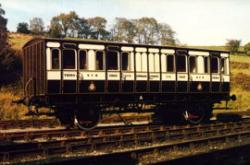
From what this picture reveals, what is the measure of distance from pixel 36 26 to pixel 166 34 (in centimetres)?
2768

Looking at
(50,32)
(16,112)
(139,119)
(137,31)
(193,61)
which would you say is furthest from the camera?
(137,31)

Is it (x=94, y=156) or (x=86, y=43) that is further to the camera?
(x=86, y=43)

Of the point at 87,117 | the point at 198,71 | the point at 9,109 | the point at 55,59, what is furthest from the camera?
the point at 9,109

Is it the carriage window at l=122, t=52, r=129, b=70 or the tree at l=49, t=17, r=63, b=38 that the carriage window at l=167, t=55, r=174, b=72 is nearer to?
the carriage window at l=122, t=52, r=129, b=70

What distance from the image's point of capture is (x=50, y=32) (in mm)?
72312

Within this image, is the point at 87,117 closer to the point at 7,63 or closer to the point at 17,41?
the point at 7,63

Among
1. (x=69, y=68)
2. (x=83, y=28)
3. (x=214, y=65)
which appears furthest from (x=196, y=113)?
(x=83, y=28)

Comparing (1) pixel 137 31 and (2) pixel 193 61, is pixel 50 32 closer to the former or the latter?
(1) pixel 137 31

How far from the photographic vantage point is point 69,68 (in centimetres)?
1648

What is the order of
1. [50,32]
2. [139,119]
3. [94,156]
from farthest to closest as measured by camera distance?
[50,32]
[139,119]
[94,156]

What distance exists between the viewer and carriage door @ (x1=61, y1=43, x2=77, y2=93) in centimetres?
1633

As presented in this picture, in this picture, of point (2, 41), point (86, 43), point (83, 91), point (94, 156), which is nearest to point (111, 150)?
point (94, 156)

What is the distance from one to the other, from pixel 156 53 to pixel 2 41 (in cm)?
2538

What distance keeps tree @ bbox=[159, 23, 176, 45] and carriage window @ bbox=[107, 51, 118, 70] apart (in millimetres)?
64322
